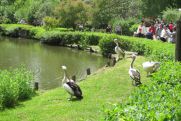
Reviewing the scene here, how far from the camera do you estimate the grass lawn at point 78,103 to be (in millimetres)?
13055

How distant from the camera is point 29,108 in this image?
1457cm

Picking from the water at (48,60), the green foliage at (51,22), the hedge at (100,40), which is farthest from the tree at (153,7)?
the water at (48,60)

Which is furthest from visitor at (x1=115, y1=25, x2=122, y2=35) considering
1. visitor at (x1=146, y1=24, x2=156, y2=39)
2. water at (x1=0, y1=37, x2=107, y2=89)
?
visitor at (x1=146, y1=24, x2=156, y2=39)

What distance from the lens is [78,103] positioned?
14.5 m

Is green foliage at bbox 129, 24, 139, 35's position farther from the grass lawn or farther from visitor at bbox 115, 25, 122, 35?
the grass lawn

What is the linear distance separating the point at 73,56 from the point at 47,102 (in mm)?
18793

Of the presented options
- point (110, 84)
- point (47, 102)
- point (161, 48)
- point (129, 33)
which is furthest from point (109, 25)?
point (47, 102)

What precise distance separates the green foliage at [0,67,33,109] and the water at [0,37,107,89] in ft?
13.9

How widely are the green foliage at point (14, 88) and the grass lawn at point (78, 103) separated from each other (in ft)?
1.08

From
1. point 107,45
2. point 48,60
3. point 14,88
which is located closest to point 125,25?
point 107,45

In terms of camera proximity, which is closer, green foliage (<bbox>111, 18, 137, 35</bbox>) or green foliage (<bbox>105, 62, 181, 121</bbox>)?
green foliage (<bbox>105, 62, 181, 121</bbox>)

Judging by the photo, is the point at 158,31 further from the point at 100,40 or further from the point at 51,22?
the point at 51,22

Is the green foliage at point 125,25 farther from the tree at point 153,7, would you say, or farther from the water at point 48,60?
the water at point 48,60

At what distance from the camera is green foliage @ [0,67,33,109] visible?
596 inches
